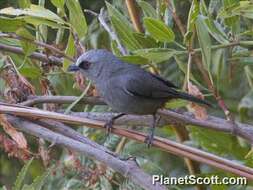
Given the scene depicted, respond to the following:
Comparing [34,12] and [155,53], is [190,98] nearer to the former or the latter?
[155,53]

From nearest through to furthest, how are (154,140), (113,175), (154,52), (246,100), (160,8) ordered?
(154,140), (154,52), (160,8), (113,175), (246,100)

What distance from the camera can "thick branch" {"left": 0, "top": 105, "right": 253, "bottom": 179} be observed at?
1571 millimetres

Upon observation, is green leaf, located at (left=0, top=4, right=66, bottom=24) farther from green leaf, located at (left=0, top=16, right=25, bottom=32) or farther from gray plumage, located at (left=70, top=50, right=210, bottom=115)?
gray plumage, located at (left=70, top=50, right=210, bottom=115)

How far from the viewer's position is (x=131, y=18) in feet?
8.44

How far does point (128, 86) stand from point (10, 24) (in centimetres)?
71

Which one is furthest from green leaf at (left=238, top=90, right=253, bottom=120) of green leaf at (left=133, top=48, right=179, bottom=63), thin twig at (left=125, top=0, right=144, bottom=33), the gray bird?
green leaf at (left=133, top=48, right=179, bottom=63)

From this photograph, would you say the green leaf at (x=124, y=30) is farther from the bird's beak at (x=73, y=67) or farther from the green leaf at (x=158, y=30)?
the bird's beak at (x=73, y=67)

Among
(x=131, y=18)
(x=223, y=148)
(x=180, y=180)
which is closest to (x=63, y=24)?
(x=131, y=18)

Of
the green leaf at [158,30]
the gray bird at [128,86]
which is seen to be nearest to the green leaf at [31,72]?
the gray bird at [128,86]

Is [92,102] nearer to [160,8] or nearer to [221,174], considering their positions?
[160,8]

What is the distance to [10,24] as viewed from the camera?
195 centimetres

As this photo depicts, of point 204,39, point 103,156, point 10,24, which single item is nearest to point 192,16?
point 204,39

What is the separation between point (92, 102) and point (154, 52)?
351 millimetres

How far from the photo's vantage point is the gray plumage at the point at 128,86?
2.41 meters
